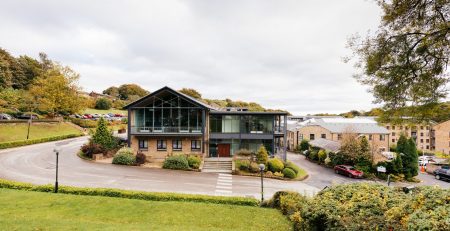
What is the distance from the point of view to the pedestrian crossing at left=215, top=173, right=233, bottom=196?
21.5 metres

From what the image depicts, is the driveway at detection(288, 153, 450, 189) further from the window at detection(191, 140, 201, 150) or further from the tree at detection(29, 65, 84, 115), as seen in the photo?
the tree at detection(29, 65, 84, 115)

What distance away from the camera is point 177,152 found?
3312 centimetres

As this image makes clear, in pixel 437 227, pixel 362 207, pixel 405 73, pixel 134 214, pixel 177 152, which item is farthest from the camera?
pixel 177 152

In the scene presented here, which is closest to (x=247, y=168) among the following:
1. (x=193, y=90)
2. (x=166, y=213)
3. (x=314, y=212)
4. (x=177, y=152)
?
(x=177, y=152)

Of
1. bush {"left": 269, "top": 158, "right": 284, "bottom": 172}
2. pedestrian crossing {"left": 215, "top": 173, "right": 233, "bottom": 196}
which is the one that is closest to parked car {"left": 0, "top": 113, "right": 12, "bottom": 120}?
pedestrian crossing {"left": 215, "top": 173, "right": 233, "bottom": 196}

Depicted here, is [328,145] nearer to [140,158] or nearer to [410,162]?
[410,162]

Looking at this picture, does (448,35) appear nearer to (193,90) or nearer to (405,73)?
(405,73)

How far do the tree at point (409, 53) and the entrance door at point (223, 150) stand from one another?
26.4 metres

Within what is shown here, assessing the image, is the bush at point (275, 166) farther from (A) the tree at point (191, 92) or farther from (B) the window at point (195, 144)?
(A) the tree at point (191, 92)

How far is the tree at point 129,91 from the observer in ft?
344

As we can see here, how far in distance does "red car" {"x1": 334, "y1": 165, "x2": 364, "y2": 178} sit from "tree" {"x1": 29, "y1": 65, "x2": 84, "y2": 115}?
48074mm

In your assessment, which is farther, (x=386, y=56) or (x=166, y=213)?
(x=166, y=213)

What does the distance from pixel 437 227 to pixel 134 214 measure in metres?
12.3

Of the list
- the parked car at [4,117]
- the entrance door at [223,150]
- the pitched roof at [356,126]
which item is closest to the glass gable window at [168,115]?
the entrance door at [223,150]
